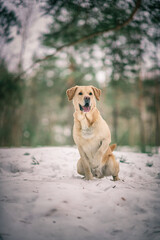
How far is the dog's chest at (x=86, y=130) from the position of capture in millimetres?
3197

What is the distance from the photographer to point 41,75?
15.1 metres

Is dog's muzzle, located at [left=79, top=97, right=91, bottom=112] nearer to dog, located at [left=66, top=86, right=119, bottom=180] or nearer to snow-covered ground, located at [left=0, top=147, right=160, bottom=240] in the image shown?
dog, located at [left=66, top=86, right=119, bottom=180]

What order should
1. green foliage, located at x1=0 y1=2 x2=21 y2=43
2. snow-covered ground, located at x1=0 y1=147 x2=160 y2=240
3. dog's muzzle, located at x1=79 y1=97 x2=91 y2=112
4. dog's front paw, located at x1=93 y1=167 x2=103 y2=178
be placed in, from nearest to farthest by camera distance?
1. snow-covered ground, located at x1=0 y1=147 x2=160 y2=240
2. dog's muzzle, located at x1=79 y1=97 x2=91 y2=112
3. dog's front paw, located at x1=93 y1=167 x2=103 y2=178
4. green foliage, located at x1=0 y1=2 x2=21 y2=43

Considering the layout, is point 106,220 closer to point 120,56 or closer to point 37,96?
point 120,56

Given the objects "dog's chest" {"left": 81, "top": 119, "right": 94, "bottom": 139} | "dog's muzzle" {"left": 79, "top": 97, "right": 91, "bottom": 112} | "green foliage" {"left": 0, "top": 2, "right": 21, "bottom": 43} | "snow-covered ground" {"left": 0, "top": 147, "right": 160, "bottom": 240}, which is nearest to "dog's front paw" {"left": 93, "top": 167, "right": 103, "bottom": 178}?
"snow-covered ground" {"left": 0, "top": 147, "right": 160, "bottom": 240}

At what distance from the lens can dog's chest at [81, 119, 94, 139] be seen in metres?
3.20

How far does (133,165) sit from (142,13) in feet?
14.3

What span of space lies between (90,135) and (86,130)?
127mm

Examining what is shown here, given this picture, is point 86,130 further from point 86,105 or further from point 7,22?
point 7,22

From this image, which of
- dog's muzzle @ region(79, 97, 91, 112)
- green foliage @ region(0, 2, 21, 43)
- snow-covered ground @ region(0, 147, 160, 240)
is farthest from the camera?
green foliage @ region(0, 2, 21, 43)

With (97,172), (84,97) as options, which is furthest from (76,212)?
(84,97)

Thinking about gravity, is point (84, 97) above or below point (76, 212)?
above

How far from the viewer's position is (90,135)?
3191mm

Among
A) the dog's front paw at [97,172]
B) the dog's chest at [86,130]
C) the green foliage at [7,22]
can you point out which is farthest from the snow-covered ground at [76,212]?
the green foliage at [7,22]
